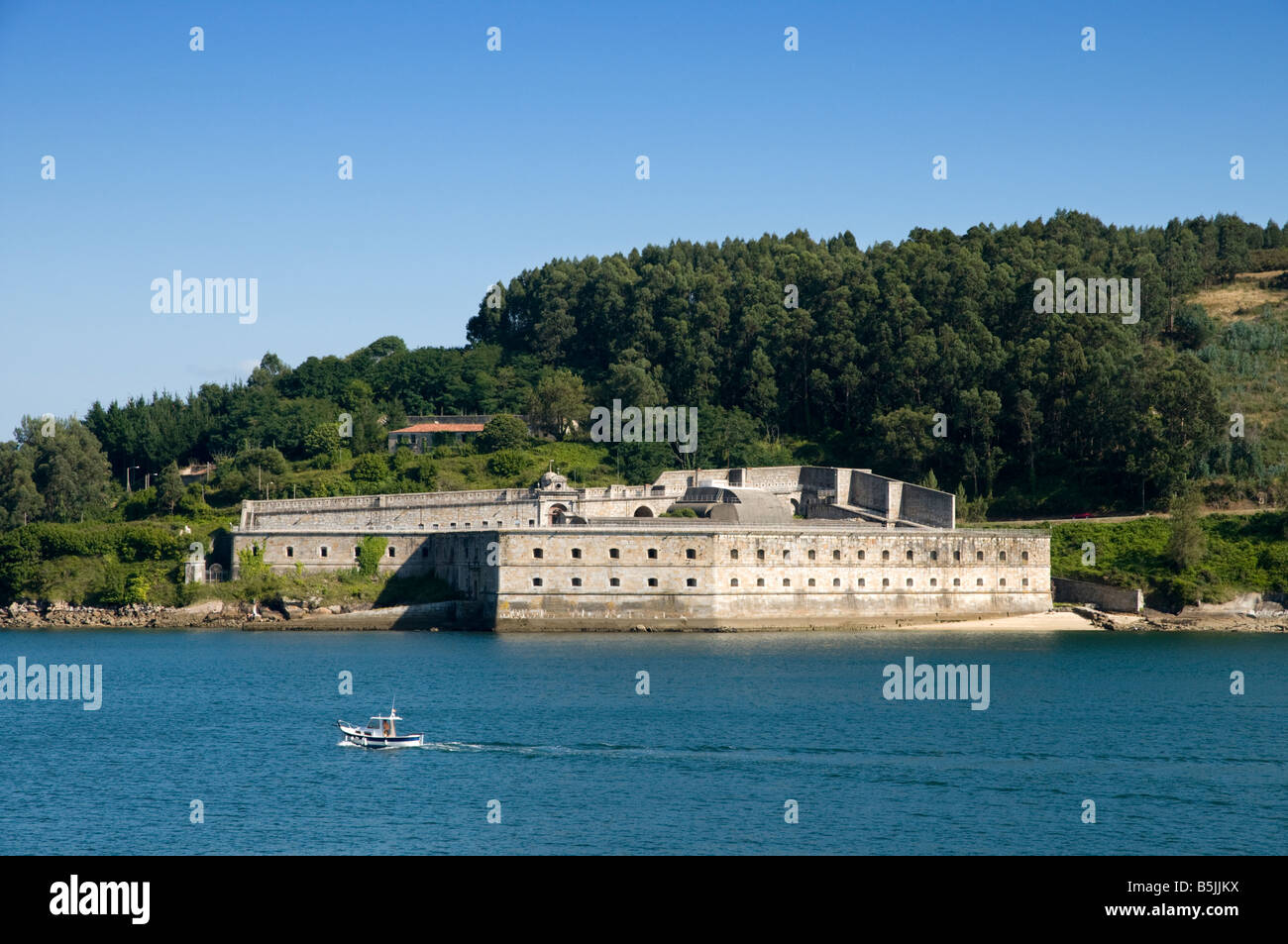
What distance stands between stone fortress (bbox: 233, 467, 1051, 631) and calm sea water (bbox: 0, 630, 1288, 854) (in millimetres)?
5111

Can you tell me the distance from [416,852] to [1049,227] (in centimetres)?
8434

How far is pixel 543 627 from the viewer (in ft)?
196

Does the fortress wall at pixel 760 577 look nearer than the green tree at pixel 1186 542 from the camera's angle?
Yes

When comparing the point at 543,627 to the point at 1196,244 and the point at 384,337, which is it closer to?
the point at 384,337

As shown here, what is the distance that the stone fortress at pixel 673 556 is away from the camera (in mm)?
59875

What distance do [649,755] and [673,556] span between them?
84.1ft

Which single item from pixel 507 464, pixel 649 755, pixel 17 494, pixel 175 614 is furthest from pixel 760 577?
pixel 17 494

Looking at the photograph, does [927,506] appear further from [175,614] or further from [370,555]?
[175,614]

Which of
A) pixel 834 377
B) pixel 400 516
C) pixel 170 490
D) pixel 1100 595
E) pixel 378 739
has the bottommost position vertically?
pixel 378 739

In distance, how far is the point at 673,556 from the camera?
60.1m

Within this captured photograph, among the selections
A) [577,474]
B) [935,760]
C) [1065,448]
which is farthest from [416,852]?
[1065,448]

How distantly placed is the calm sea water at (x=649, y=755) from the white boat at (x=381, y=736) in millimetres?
481

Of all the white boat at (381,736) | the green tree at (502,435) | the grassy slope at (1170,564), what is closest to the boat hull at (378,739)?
the white boat at (381,736)

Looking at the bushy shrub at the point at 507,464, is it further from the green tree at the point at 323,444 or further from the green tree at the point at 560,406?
the green tree at the point at 323,444
